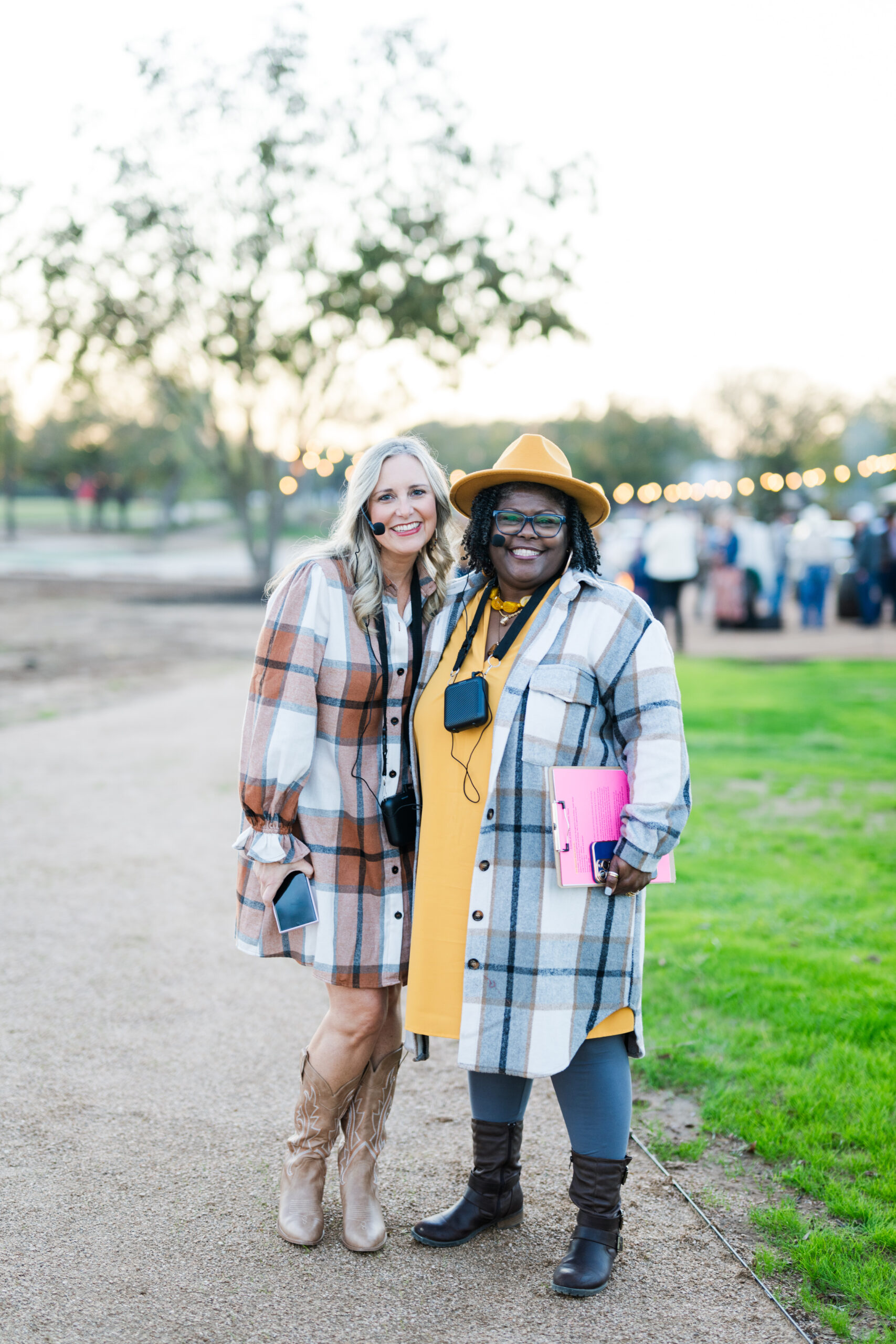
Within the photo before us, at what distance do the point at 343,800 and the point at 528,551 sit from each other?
2.46ft

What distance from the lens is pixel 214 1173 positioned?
3.08 metres

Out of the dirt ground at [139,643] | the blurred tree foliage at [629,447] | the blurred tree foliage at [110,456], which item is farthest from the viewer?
the blurred tree foliage at [629,447]

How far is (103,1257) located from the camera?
2.67m

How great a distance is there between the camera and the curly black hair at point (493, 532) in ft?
9.18

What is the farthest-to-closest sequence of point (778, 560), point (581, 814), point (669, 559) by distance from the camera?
point (778, 560)
point (669, 559)
point (581, 814)

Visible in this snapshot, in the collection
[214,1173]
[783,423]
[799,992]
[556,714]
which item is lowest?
[214,1173]

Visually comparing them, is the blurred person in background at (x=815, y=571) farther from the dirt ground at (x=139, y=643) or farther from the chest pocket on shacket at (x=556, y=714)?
the chest pocket on shacket at (x=556, y=714)

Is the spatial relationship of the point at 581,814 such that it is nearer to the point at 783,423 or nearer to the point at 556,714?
the point at 556,714

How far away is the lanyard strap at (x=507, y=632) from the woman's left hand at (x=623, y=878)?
54cm

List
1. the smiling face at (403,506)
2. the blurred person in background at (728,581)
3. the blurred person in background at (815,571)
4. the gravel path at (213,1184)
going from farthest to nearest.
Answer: the blurred person in background at (815,571) → the blurred person in background at (728,581) → the smiling face at (403,506) → the gravel path at (213,1184)

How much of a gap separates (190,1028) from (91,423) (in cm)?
5434

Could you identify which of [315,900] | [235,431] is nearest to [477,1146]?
[315,900]

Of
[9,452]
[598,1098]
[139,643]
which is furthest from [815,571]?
[9,452]

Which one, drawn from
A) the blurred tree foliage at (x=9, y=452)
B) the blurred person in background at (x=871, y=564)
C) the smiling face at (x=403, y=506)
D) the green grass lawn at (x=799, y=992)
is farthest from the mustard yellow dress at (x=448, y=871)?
the blurred tree foliage at (x=9, y=452)
